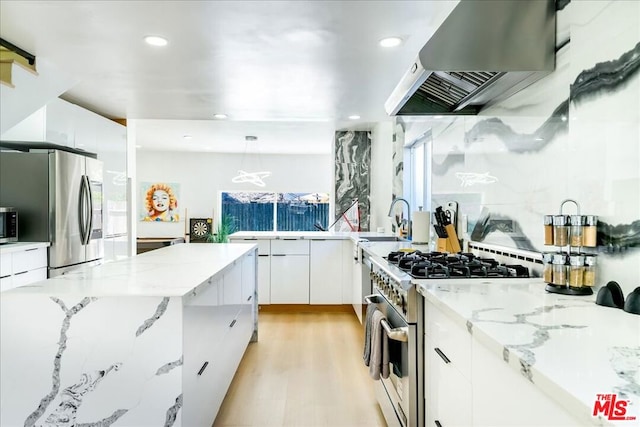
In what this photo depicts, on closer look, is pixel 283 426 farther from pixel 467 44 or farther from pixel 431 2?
pixel 431 2

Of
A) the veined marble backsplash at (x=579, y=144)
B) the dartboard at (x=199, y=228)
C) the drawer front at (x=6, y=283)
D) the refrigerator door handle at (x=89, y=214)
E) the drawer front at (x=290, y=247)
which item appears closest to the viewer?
the veined marble backsplash at (x=579, y=144)

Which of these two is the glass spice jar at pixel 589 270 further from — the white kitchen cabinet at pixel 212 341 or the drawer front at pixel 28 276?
the drawer front at pixel 28 276

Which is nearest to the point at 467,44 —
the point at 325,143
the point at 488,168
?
the point at 488,168

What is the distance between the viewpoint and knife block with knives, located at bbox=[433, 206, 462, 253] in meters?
2.72

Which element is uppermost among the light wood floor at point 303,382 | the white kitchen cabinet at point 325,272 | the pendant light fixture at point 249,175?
the pendant light fixture at point 249,175

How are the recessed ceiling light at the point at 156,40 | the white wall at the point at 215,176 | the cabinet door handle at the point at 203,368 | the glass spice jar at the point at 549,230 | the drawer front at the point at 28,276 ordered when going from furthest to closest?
the white wall at the point at 215,176, the drawer front at the point at 28,276, the recessed ceiling light at the point at 156,40, the cabinet door handle at the point at 203,368, the glass spice jar at the point at 549,230

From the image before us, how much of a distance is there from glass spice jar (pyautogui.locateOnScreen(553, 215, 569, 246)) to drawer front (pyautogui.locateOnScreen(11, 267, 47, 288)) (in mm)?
3632

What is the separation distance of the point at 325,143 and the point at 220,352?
597cm

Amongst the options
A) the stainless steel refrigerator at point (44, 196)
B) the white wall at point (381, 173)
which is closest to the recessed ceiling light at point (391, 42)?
the white wall at point (381, 173)

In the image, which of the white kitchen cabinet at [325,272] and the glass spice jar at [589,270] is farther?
the white kitchen cabinet at [325,272]

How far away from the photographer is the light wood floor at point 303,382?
8.21 ft

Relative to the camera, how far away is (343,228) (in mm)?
6469

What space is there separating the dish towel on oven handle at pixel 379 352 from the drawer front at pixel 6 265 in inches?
111

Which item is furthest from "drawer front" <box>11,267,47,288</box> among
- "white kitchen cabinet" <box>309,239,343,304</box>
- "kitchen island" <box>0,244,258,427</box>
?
"white kitchen cabinet" <box>309,239,343,304</box>
